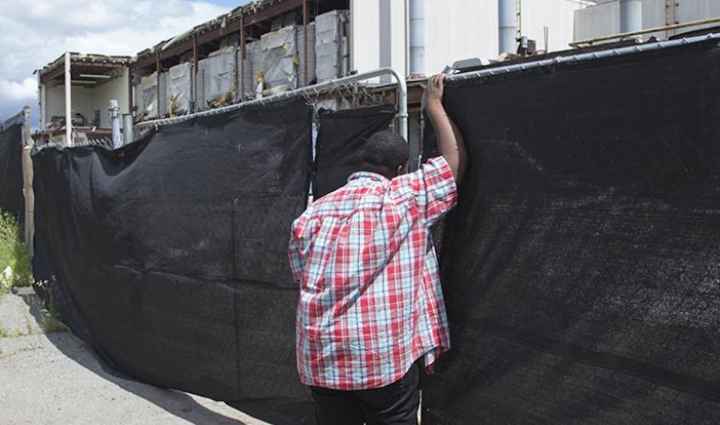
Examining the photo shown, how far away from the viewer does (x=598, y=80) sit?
2.56 meters

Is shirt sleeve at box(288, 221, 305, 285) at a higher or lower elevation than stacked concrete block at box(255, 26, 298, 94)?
lower

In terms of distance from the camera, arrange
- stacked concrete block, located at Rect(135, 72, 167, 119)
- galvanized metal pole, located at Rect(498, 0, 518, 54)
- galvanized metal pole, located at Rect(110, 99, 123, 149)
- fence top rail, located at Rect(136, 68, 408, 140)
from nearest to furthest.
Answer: fence top rail, located at Rect(136, 68, 408, 140)
galvanized metal pole, located at Rect(110, 99, 123, 149)
galvanized metal pole, located at Rect(498, 0, 518, 54)
stacked concrete block, located at Rect(135, 72, 167, 119)

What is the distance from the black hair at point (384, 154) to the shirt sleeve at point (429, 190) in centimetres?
7

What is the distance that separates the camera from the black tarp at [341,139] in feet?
11.6

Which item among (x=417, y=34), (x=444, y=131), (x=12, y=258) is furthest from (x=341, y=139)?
(x=417, y=34)

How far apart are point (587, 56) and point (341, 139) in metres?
1.49

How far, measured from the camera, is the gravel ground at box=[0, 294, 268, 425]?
5.07 meters

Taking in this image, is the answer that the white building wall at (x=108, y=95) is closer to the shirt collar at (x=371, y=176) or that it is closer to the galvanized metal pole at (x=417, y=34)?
the galvanized metal pole at (x=417, y=34)

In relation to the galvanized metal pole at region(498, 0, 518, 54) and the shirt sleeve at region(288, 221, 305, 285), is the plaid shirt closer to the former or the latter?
the shirt sleeve at region(288, 221, 305, 285)

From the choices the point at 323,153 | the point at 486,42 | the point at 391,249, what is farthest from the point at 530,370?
the point at 486,42

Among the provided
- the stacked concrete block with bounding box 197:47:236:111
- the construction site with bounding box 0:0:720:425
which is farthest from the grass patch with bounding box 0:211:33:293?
the stacked concrete block with bounding box 197:47:236:111

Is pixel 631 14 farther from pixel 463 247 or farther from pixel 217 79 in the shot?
pixel 463 247

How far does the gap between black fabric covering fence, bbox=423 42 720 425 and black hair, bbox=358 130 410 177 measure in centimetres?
32

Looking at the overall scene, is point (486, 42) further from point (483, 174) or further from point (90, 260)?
point (483, 174)
